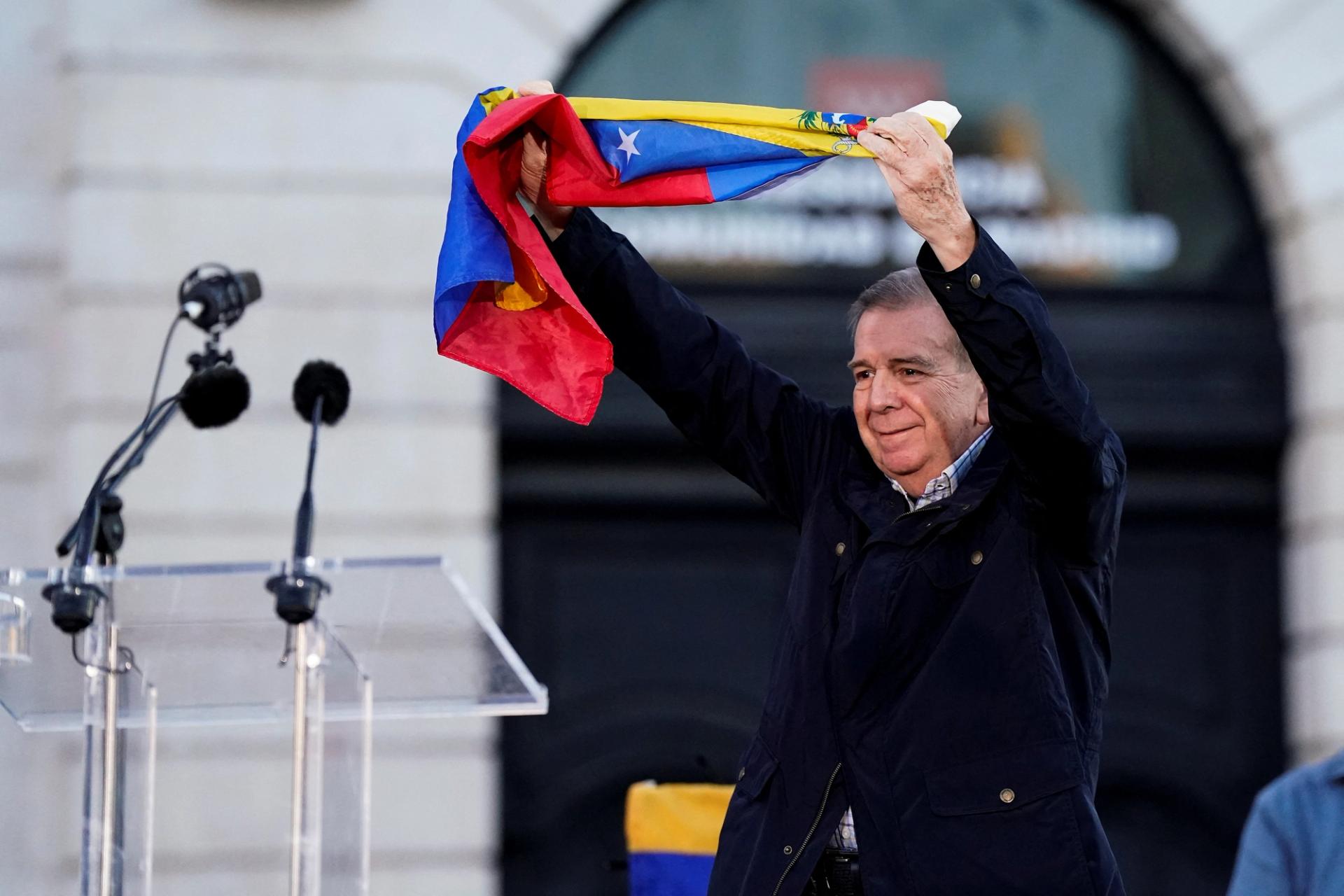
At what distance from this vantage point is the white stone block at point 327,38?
6.22 m

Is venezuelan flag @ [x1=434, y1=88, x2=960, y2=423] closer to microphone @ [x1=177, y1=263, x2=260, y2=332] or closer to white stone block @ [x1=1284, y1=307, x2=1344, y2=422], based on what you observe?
microphone @ [x1=177, y1=263, x2=260, y2=332]

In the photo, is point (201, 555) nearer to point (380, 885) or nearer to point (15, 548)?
point (15, 548)

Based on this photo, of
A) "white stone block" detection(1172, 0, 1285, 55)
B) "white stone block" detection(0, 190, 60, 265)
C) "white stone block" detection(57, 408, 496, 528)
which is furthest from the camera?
"white stone block" detection(1172, 0, 1285, 55)

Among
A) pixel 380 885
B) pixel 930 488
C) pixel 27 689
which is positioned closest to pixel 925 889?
pixel 930 488

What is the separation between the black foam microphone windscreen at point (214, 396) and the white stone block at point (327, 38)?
292 cm

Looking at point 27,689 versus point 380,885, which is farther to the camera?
point 380,885

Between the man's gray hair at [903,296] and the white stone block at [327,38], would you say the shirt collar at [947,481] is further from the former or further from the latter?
the white stone block at [327,38]

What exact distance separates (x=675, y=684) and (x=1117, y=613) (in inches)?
64.0

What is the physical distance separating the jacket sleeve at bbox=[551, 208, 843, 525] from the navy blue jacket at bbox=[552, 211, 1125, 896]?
16 cm

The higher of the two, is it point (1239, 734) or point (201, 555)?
point (201, 555)

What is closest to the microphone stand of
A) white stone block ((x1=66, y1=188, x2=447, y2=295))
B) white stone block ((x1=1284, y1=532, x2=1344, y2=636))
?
white stone block ((x1=66, y1=188, x2=447, y2=295))

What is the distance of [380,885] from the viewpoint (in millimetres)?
6113

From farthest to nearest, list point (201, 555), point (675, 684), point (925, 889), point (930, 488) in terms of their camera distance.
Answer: point (675, 684) < point (201, 555) < point (930, 488) < point (925, 889)

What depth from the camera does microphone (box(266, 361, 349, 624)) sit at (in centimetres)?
303
